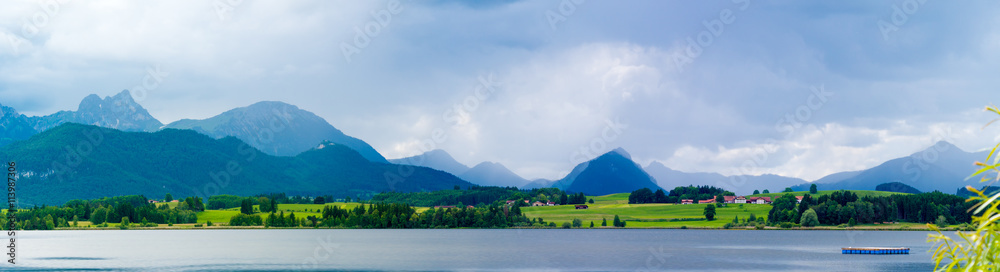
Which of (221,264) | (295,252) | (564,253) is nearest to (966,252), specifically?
(221,264)

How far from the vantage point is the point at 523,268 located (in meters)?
94.0

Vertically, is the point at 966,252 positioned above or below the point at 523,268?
above

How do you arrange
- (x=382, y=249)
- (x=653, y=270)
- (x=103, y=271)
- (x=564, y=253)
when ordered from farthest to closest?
(x=382, y=249), (x=564, y=253), (x=653, y=270), (x=103, y=271)

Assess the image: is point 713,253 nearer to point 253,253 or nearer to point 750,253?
point 750,253

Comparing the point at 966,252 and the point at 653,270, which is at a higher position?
the point at 966,252

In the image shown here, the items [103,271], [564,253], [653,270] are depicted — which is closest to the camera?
[103,271]

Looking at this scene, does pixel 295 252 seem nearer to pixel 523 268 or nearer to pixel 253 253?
pixel 253 253

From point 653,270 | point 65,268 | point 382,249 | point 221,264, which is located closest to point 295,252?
point 382,249

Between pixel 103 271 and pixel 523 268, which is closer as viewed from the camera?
pixel 103 271

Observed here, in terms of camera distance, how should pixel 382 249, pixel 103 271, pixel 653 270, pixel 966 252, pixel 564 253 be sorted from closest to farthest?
pixel 966 252
pixel 103 271
pixel 653 270
pixel 564 253
pixel 382 249

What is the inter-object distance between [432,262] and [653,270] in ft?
96.9

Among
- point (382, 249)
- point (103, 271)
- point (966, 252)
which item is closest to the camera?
point (966, 252)

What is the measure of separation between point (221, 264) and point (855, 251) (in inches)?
3929

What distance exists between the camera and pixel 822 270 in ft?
314
